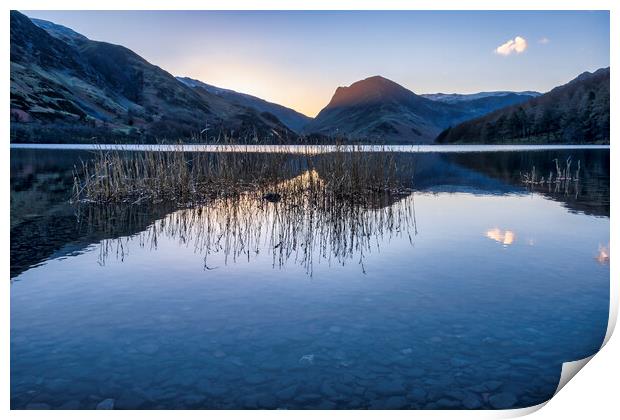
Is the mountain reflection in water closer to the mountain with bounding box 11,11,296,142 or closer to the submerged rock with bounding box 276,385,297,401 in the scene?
the submerged rock with bounding box 276,385,297,401

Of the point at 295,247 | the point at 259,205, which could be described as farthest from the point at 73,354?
the point at 259,205

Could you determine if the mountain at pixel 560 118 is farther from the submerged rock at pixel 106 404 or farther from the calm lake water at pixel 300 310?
the submerged rock at pixel 106 404

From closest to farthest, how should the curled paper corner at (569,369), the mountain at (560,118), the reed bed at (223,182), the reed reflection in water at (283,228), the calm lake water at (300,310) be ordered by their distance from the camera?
the calm lake water at (300,310) → the curled paper corner at (569,369) → the reed reflection in water at (283,228) → the reed bed at (223,182) → the mountain at (560,118)

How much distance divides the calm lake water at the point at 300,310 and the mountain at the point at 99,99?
27.0 ft

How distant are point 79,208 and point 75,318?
8215mm

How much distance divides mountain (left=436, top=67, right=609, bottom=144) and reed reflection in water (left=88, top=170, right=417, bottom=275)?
2283 inches

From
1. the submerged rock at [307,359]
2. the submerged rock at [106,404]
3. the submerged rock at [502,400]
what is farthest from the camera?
the submerged rock at [307,359]

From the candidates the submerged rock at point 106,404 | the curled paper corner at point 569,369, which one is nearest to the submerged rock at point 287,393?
the submerged rock at point 106,404

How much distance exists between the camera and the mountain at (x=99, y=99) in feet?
221

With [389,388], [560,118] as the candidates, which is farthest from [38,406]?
[560,118]

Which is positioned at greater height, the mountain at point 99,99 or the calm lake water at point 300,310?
the mountain at point 99,99

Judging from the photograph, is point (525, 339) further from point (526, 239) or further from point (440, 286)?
point (526, 239)

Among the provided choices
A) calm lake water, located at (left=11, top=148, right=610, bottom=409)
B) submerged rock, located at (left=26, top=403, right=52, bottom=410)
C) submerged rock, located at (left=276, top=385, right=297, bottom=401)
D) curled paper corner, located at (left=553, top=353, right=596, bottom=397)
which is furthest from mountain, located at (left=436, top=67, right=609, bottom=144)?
submerged rock, located at (left=26, top=403, right=52, bottom=410)

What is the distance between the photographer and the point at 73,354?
171 inches
